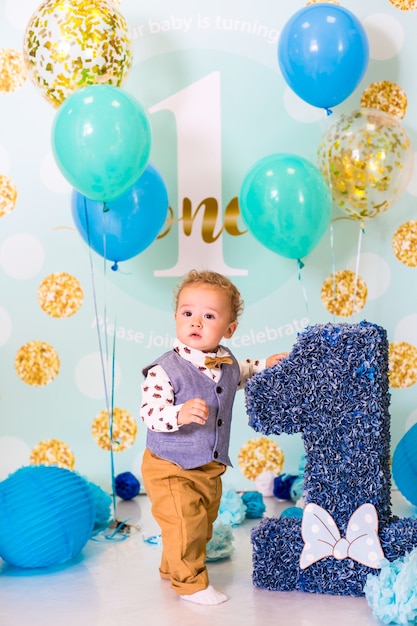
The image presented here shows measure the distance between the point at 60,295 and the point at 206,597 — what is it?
155 centimetres

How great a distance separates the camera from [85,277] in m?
3.31

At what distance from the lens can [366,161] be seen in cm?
281

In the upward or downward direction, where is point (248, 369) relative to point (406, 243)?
downward

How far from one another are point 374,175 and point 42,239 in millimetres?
1309

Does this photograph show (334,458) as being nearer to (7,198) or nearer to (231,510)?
(231,510)

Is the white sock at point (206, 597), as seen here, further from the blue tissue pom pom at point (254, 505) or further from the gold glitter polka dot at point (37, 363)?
the gold glitter polka dot at point (37, 363)

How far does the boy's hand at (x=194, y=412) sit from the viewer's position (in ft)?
6.72

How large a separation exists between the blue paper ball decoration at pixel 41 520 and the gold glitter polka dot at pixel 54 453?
862mm

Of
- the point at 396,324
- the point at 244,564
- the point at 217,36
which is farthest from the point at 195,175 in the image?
the point at 244,564

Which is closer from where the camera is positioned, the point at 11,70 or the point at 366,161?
the point at 366,161

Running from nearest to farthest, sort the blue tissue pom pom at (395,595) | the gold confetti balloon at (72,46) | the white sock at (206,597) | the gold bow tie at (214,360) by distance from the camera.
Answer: the blue tissue pom pom at (395,595) < the white sock at (206,597) < the gold bow tie at (214,360) < the gold confetti balloon at (72,46)

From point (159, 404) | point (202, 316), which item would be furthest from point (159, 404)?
point (202, 316)

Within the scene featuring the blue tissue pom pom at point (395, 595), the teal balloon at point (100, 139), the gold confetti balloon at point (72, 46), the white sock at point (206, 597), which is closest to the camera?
the blue tissue pom pom at point (395, 595)

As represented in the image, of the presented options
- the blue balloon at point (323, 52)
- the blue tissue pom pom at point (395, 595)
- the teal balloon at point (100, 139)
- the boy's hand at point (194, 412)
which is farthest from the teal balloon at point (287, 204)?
the blue tissue pom pom at point (395, 595)
